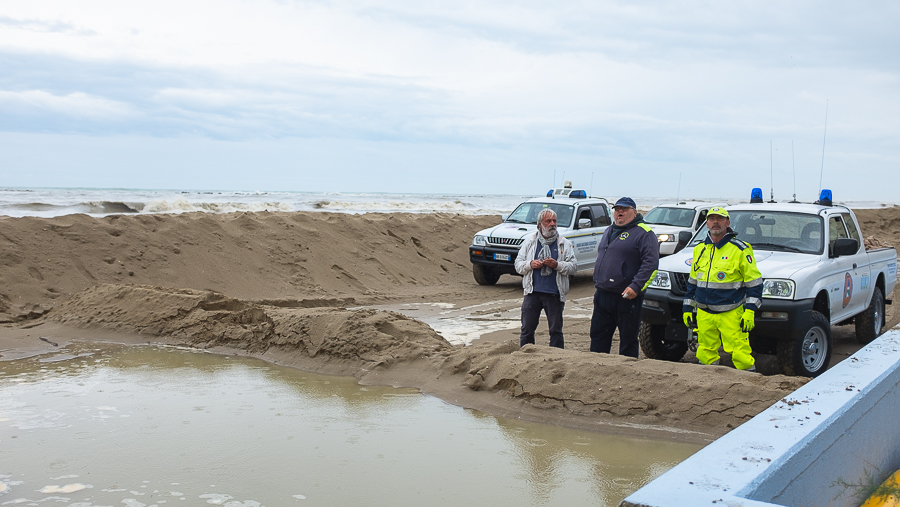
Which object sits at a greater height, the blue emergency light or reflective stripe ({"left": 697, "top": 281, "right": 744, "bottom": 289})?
the blue emergency light

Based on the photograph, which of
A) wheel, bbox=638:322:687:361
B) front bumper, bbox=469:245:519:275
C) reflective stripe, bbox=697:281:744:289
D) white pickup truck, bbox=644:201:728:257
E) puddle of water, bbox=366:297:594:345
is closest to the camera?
reflective stripe, bbox=697:281:744:289

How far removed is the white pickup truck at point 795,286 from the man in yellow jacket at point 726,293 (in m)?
0.54

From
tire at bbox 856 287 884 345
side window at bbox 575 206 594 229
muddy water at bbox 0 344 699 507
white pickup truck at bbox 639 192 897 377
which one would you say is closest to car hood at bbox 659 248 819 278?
white pickup truck at bbox 639 192 897 377

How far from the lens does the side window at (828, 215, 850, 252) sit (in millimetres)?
8117

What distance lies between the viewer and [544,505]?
14.6ft

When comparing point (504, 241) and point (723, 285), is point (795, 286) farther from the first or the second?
point (504, 241)

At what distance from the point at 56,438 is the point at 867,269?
28.8ft

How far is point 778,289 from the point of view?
7.14 metres

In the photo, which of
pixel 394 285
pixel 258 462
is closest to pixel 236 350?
pixel 258 462

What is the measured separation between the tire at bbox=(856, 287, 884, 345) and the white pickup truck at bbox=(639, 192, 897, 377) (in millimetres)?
13

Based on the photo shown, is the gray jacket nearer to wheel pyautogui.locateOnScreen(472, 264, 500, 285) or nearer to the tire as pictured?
the tire

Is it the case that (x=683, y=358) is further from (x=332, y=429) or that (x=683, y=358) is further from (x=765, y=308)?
(x=332, y=429)

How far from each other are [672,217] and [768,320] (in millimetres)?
11236

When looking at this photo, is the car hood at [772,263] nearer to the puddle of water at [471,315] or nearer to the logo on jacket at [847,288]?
the logo on jacket at [847,288]
